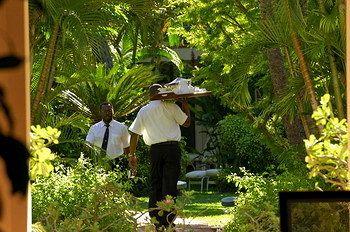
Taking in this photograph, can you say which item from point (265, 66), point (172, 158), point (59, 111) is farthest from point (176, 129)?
point (59, 111)

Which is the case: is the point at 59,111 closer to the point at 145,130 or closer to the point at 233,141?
the point at 233,141

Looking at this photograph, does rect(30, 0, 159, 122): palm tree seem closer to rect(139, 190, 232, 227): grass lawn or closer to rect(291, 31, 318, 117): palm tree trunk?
rect(291, 31, 318, 117): palm tree trunk

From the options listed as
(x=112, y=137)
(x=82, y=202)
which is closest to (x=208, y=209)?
(x=112, y=137)

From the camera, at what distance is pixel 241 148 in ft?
55.7

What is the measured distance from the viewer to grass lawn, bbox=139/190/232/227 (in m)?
11.3

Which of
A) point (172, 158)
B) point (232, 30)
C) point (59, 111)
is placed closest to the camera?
point (172, 158)

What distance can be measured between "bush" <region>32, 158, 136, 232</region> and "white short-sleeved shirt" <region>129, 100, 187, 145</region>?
5.05 feet

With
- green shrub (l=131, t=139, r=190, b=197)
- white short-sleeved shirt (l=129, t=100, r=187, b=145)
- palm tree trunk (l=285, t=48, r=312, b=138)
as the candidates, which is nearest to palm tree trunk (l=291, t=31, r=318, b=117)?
palm tree trunk (l=285, t=48, r=312, b=138)

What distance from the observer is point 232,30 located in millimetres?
11023

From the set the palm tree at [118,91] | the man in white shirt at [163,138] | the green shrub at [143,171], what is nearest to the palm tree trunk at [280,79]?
the man in white shirt at [163,138]

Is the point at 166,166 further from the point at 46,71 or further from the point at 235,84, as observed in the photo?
the point at 46,71

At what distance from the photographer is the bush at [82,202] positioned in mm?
5980

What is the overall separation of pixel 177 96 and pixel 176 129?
323mm

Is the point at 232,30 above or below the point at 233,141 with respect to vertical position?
above
